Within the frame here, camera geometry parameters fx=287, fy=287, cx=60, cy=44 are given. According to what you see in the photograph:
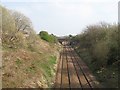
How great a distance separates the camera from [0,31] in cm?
2591

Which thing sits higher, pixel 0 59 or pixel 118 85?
pixel 0 59

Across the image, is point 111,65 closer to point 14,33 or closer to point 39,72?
point 39,72

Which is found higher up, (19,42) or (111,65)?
(19,42)

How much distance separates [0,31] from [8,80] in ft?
35.8

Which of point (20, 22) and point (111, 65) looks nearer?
point (111, 65)

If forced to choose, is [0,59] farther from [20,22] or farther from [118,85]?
[20,22]

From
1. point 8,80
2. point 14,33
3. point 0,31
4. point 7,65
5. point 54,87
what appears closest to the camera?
point 8,80

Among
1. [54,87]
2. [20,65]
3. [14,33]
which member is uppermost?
[14,33]

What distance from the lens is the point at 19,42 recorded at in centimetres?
3066

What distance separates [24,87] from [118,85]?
6.42 metres

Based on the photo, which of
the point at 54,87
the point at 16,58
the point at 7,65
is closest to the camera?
the point at 7,65

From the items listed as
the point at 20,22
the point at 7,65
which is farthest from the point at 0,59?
the point at 20,22

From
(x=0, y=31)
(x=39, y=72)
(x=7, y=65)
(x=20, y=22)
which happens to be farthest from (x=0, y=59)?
(x=20, y=22)

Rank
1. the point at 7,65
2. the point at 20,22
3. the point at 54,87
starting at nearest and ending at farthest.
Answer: the point at 7,65 < the point at 54,87 < the point at 20,22
